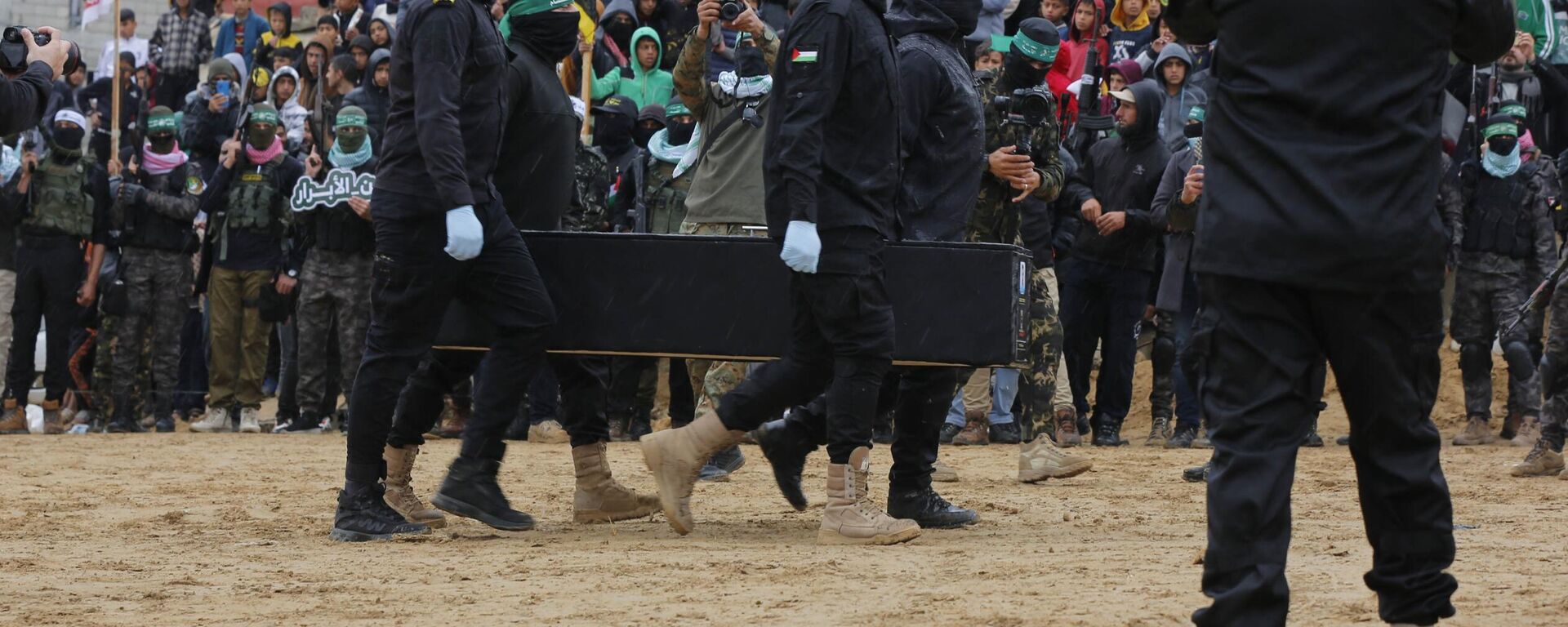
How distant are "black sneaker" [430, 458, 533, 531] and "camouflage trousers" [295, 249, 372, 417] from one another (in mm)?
6661

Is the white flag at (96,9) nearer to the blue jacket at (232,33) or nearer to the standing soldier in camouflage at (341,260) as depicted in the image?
the blue jacket at (232,33)

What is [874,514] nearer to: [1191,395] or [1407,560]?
[1407,560]

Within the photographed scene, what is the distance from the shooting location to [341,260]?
1357cm

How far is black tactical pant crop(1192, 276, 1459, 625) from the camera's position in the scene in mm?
4031

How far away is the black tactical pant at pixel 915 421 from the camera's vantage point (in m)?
7.12

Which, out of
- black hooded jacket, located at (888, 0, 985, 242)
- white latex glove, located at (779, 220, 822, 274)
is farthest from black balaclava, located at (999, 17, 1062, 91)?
white latex glove, located at (779, 220, 822, 274)

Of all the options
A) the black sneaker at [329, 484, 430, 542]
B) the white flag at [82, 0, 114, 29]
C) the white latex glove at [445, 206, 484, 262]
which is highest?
the white flag at [82, 0, 114, 29]

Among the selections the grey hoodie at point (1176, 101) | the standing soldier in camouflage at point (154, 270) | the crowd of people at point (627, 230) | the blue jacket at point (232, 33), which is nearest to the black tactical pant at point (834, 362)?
the crowd of people at point (627, 230)

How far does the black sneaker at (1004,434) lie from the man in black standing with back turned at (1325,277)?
8476mm

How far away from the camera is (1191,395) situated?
1295cm

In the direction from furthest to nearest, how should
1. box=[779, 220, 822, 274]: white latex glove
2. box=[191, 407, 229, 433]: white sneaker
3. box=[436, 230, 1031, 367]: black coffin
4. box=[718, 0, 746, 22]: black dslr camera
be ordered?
box=[191, 407, 229, 433]: white sneaker < box=[718, 0, 746, 22]: black dslr camera < box=[436, 230, 1031, 367]: black coffin < box=[779, 220, 822, 274]: white latex glove

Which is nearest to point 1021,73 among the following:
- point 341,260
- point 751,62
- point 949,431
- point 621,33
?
point 751,62

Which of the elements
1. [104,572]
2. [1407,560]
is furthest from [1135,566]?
[104,572]

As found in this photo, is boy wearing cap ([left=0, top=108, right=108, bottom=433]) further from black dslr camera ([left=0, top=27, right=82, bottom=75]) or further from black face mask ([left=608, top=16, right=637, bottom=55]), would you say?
black dslr camera ([left=0, top=27, right=82, bottom=75])
